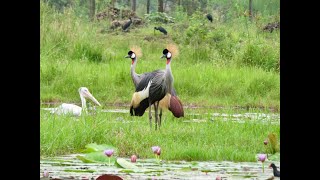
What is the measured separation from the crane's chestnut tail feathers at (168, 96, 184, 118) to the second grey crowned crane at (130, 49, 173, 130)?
0.08 metres

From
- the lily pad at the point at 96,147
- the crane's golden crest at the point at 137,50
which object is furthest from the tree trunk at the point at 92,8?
the lily pad at the point at 96,147

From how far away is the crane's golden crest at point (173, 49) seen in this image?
11.3 meters

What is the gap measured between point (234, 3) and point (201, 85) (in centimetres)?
71

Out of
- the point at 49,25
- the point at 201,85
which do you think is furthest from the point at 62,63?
the point at 201,85

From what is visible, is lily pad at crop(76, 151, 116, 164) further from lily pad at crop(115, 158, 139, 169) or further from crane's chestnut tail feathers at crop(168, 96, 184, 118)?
crane's chestnut tail feathers at crop(168, 96, 184, 118)

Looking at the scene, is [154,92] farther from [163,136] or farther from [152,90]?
[163,136]

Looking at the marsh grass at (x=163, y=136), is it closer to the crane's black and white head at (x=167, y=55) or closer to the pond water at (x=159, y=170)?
the pond water at (x=159, y=170)

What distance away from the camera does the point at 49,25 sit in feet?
38.5

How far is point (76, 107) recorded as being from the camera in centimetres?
1137

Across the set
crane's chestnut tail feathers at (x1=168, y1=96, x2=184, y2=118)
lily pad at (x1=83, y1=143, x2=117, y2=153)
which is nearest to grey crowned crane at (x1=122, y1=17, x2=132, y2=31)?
crane's chestnut tail feathers at (x1=168, y1=96, x2=184, y2=118)

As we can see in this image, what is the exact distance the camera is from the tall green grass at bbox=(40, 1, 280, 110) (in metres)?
11.4

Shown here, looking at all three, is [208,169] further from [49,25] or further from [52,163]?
[49,25]

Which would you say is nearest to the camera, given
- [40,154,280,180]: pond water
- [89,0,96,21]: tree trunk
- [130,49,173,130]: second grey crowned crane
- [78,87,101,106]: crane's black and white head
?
[40,154,280,180]: pond water

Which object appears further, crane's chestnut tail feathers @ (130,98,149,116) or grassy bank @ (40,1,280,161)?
crane's chestnut tail feathers @ (130,98,149,116)
